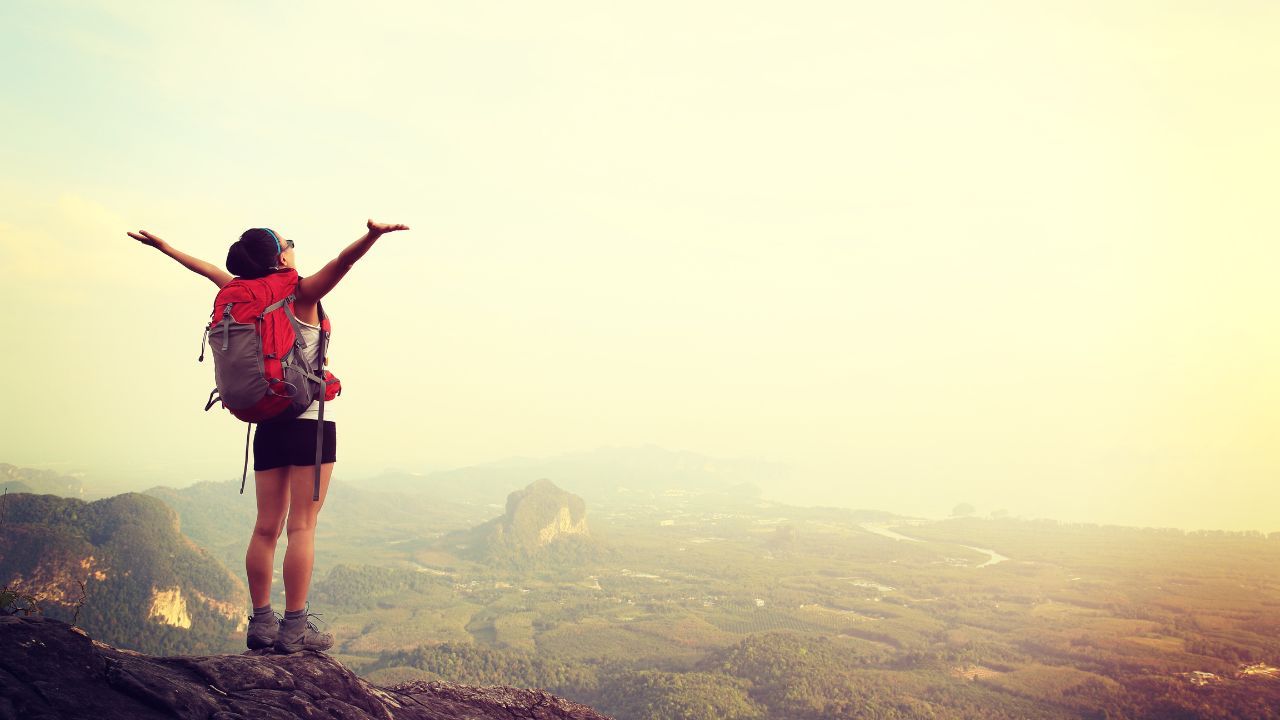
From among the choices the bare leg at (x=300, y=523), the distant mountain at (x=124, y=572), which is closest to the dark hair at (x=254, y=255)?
the bare leg at (x=300, y=523)

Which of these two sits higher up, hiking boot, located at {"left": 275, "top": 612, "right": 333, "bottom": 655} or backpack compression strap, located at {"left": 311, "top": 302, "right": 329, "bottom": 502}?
backpack compression strap, located at {"left": 311, "top": 302, "right": 329, "bottom": 502}

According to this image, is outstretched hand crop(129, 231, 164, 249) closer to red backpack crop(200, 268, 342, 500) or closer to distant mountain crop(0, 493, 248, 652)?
red backpack crop(200, 268, 342, 500)

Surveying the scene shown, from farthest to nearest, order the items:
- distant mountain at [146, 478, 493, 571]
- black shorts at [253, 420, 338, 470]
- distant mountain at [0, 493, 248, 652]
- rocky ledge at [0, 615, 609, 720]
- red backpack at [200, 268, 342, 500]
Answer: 1. distant mountain at [146, 478, 493, 571]
2. distant mountain at [0, 493, 248, 652]
3. black shorts at [253, 420, 338, 470]
4. red backpack at [200, 268, 342, 500]
5. rocky ledge at [0, 615, 609, 720]

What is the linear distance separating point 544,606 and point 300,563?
361 feet

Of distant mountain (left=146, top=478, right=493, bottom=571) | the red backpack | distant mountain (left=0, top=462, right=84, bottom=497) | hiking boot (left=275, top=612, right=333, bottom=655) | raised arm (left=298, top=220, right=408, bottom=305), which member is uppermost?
raised arm (left=298, top=220, right=408, bottom=305)

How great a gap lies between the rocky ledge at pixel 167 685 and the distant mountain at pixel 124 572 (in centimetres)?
6129

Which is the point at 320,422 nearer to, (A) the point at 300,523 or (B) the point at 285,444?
(B) the point at 285,444

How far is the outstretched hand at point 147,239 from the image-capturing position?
22.9 feet

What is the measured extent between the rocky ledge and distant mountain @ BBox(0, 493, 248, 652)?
61.3m

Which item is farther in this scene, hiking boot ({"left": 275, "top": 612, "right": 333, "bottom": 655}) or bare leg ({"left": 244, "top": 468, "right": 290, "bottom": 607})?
hiking boot ({"left": 275, "top": 612, "right": 333, "bottom": 655})

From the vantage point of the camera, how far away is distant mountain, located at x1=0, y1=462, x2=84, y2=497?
429ft

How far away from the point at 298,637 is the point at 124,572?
81.2m

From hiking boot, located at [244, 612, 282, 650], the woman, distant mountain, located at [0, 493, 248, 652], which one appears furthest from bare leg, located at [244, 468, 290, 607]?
distant mountain, located at [0, 493, 248, 652]

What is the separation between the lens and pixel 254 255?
6.38m
